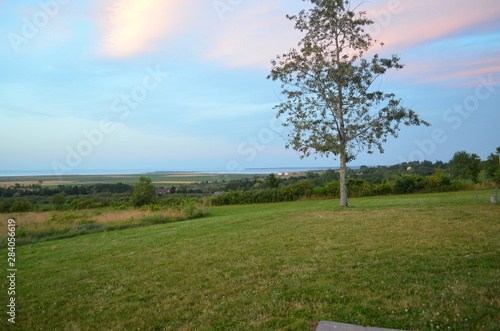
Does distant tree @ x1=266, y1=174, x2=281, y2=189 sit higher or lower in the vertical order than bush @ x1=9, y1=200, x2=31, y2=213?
higher

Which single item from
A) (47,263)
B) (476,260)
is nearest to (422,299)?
(476,260)

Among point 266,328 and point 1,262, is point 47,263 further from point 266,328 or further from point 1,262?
point 266,328

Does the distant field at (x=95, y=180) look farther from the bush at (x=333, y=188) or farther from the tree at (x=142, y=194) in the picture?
the bush at (x=333, y=188)

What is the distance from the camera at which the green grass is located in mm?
4129

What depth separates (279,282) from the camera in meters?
5.56

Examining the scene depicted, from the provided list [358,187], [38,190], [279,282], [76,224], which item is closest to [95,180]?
[38,190]

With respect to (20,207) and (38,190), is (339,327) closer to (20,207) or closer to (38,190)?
(20,207)

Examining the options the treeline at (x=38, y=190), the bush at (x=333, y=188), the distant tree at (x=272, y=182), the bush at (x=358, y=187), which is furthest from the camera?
the treeline at (x=38, y=190)

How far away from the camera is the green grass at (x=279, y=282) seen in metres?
4.13

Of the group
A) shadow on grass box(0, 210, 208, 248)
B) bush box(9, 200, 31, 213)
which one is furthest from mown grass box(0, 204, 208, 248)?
bush box(9, 200, 31, 213)

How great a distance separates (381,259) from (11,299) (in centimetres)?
774

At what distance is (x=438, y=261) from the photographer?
20.1ft

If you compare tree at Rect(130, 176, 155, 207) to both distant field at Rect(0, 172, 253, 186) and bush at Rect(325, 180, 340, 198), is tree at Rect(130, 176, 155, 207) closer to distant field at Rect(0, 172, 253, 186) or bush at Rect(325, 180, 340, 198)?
bush at Rect(325, 180, 340, 198)

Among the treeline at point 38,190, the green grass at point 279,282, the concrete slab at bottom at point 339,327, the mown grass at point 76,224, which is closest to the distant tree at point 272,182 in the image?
the mown grass at point 76,224
